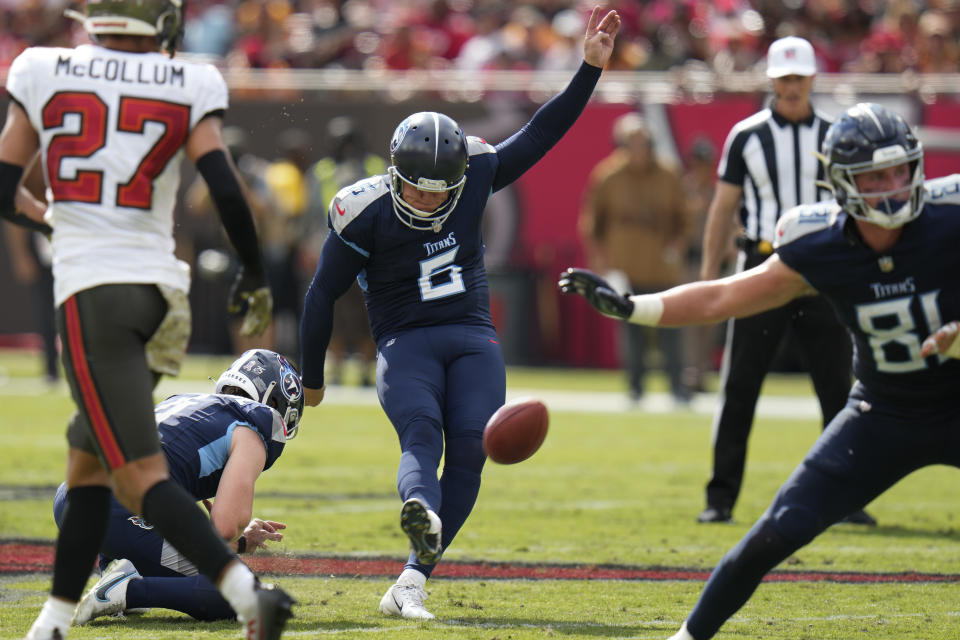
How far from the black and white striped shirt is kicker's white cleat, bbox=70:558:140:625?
3519 mm

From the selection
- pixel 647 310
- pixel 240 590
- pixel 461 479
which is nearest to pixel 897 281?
pixel 647 310

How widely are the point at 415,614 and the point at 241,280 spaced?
1317 mm

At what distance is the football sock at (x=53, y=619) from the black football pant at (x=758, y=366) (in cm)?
381

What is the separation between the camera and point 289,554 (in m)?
5.53

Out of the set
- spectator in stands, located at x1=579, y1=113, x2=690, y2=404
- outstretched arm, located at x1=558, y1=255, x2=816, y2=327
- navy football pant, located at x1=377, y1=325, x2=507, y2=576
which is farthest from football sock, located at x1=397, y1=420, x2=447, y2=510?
spectator in stands, located at x1=579, y1=113, x2=690, y2=404

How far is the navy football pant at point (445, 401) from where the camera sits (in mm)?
4938

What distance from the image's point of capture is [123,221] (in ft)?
12.7

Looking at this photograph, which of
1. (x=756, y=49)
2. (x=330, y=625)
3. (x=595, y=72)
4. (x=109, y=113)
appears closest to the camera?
(x=109, y=113)

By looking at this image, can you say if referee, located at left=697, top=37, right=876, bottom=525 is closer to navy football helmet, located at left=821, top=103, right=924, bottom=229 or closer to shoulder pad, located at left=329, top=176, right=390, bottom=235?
shoulder pad, located at left=329, top=176, right=390, bottom=235

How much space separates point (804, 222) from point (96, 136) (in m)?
1.92

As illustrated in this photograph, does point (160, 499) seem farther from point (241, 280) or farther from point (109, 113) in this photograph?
point (109, 113)

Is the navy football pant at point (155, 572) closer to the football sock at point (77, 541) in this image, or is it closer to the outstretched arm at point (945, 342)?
the football sock at point (77, 541)

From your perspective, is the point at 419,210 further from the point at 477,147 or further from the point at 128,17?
the point at 128,17

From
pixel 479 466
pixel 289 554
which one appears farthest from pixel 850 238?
pixel 289 554
